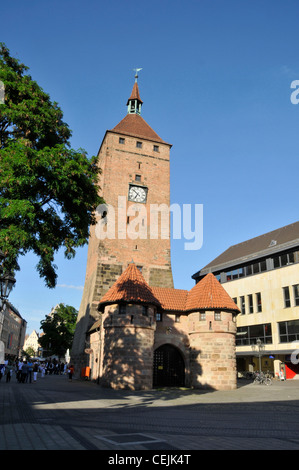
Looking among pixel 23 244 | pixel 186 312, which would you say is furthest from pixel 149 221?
pixel 23 244

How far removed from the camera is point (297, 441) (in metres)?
7.29

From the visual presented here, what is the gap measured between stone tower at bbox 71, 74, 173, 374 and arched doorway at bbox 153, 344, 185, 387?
811 centimetres

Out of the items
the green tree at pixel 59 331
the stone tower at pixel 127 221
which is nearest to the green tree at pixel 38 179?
the stone tower at pixel 127 221

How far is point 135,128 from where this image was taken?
40.4 m

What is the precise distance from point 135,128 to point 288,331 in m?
26.3

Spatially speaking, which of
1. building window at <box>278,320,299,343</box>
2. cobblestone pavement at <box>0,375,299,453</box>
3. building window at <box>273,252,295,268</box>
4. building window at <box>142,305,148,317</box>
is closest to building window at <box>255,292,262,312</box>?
building window at <box>278,320,299,343</box>

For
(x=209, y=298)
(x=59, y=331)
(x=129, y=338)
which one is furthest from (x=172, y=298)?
(x=59, y=331)

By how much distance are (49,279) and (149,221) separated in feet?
66.6

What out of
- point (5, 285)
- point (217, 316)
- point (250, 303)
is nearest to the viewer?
point (5, 285)

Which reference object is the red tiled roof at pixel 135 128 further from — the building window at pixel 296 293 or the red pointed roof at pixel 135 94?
the building window at pixel 296 293

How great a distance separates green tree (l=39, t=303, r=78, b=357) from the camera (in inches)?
2277

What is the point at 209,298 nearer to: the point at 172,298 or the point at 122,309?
the point at 172,298

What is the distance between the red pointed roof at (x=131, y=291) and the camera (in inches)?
888

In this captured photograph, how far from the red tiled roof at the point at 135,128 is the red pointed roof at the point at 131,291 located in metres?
18.7
